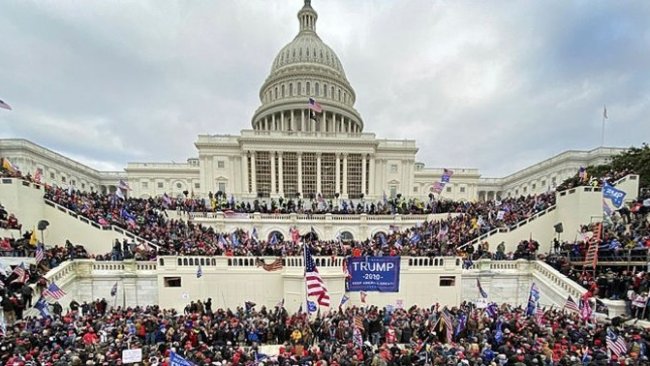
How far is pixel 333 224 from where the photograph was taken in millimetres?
31547

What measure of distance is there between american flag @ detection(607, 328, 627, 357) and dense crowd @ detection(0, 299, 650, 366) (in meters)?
0.05

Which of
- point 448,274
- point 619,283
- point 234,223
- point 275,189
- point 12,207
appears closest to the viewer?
point 619,283

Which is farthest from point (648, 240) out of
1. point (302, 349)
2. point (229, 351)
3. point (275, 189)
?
point (275, 189)

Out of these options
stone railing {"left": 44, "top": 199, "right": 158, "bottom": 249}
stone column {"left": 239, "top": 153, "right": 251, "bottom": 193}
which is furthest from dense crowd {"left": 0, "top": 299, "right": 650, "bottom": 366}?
stone column {"left": 239, "top": 153, "right": 251, "bottom": 193}

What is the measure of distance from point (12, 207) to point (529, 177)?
8229cm

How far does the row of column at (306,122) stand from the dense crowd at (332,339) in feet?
175

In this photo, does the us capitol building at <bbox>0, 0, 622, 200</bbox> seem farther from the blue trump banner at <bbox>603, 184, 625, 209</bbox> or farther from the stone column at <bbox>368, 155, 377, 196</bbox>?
the blue trump banner at <bbox>603, 184, 625, 209</bbox>

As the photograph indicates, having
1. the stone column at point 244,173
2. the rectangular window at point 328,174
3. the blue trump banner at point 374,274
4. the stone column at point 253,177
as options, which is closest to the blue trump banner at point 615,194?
the blue trump banner at point 374,274

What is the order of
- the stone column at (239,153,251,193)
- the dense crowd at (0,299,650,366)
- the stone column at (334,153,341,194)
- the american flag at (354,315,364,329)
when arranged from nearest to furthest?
1. the dense crowd at (0,299,650,366)
2. the american flag at (354,315,364,329)
3. the stone column at (239,153,251,193)
4. the stone column at (334,153,341,194)

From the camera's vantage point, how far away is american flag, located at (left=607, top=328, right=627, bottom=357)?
9211mm

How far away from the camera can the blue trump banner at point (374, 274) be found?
1558cm

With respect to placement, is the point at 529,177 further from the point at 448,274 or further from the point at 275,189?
the point at 448,274

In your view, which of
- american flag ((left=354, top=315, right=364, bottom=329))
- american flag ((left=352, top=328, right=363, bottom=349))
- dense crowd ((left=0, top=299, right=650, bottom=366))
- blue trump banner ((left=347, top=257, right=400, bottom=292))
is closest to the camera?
dense crowd ((left=0, top=299, right=650, bottom=366))

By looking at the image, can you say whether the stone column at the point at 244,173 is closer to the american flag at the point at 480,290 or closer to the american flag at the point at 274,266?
the american flag at the point at 274,266
